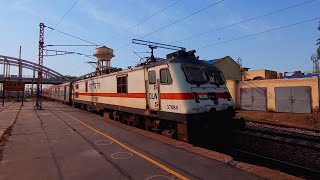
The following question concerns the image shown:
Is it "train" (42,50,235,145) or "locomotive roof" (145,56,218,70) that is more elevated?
"locomotive roof" (145,56,218,70)

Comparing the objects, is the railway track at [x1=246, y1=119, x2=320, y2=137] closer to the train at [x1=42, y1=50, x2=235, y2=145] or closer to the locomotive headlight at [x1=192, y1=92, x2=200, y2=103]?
the train at [x1=42, y1=50, x2=235, y2=145]

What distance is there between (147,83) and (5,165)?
272 inches

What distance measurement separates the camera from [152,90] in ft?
42.0

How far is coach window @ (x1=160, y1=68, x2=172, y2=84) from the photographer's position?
1152cm

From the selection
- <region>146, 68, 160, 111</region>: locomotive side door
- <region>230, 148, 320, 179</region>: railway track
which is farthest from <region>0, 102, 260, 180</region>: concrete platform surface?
<region>230, 148, 320, 179</region>: railway track

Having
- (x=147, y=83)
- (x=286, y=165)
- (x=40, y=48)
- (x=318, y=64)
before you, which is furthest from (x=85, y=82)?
(x=318, y=64)

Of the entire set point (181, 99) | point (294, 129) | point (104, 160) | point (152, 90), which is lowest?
point (294, 129)

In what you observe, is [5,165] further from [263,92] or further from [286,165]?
[263,92]

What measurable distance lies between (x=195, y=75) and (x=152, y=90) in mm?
2154

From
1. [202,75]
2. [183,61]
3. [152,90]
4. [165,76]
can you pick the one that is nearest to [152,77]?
Answer: [152,90]

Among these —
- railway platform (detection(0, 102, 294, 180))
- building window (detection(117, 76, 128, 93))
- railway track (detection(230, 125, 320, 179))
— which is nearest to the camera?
railway platform (detection(0, 102, 294, 180))

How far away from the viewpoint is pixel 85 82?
26.3 meters

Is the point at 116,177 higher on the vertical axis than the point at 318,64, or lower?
lower

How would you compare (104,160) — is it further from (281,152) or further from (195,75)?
(281,152)
